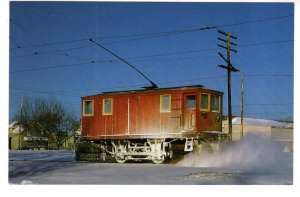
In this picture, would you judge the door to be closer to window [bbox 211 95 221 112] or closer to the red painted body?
the red painted body

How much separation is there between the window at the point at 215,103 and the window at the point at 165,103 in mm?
1741

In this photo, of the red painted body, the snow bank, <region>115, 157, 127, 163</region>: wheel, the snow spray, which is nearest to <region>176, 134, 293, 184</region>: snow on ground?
→ the snow spray

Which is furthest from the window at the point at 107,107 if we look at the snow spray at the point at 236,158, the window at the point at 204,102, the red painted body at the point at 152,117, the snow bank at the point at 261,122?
the snow bank at the point at 261,122

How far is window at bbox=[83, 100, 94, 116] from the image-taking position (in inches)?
744

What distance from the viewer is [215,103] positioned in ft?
55.2

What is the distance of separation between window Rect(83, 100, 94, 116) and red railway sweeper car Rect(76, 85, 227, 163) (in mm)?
160

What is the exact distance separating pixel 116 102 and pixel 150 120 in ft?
6.32

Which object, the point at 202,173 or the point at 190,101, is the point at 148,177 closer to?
the point at 202,173

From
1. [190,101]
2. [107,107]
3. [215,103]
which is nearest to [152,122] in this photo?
[190,101]

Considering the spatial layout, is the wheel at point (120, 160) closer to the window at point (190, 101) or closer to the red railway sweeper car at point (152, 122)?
the red railway sweeper car at point (152, 122)
